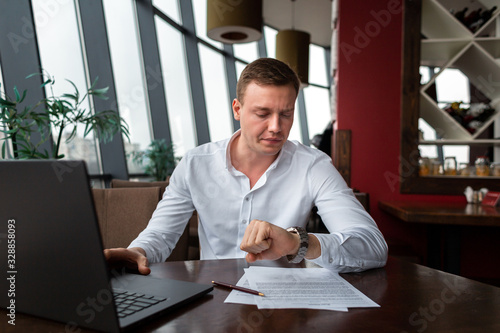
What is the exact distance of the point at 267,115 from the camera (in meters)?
1.40

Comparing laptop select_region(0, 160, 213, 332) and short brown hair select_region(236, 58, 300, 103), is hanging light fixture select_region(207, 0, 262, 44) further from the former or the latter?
laptop select_region(0, 160, 213, 332)

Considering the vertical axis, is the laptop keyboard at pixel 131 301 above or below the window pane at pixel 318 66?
below

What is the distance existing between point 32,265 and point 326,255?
2.31 feet

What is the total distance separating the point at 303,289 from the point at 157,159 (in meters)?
4.80

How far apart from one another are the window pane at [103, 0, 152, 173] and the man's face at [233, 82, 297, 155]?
3.89m

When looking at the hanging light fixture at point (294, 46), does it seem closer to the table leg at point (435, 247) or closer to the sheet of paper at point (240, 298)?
the table leg at point (435, 247)

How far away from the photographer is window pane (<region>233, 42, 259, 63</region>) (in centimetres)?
834

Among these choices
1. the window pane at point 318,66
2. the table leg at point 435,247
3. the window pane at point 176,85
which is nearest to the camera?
the table leg at point 435,247

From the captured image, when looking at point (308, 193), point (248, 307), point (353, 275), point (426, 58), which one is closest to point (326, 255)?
point (353, 275)

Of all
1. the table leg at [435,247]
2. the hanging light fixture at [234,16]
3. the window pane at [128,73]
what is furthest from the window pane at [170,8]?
the table leg at [435,247]

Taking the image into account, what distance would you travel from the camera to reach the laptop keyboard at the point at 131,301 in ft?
2.27

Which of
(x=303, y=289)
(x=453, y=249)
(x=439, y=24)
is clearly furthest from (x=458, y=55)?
(x=303, y=289)

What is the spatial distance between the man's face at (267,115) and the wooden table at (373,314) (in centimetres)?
60

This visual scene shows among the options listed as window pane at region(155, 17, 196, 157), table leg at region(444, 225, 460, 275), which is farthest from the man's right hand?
window pane at region(155, 17, 196, 157)
